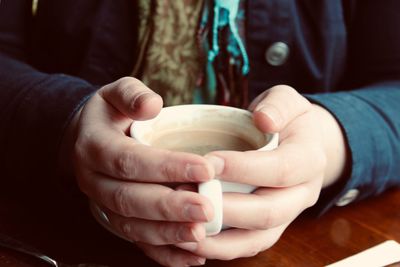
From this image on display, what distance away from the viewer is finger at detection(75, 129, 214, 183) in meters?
0.36

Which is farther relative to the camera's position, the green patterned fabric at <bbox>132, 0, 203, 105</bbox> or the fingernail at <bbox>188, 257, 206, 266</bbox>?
the green patterned fabric at <bbox>132, 0, 203, 105</bbox>

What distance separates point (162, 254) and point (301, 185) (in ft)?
0.42

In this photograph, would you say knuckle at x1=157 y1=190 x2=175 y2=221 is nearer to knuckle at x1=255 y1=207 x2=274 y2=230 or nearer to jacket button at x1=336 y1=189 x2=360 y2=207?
knuckle at x1=255 y1=207 x2=274 y2=230

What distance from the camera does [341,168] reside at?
0.56 meters

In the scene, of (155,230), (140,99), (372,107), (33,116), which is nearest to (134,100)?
(140,99)

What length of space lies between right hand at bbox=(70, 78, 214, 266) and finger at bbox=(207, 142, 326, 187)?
1.0 inches

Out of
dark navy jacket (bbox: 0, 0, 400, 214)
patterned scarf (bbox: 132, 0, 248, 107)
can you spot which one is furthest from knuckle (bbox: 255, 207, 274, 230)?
patterned scarf (bbox: 132, 0, 248, 107)

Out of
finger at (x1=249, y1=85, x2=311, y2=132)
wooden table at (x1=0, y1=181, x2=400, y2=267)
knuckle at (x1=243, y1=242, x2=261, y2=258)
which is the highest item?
finger at (x1=249, y1=85, x2=311, y2=132)

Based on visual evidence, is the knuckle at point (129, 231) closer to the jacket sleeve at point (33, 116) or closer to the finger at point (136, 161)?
the finger at point (136, 161)

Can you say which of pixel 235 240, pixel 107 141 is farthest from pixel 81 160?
pixel 235 240

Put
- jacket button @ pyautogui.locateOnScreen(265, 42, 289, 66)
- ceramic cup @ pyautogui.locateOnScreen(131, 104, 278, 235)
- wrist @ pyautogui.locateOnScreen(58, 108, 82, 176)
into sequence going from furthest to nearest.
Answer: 1. jacket button @ pyautogui.locateOnScreen(265, 42, 289, 66)
2. wrist @ pyautogui.locateOnScreen(58, 108, 82, 176)
3. ceramic cup @ pyautogui.locateOnScreen(131, 104, 278, 235)

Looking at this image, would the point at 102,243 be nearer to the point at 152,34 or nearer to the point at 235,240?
the point at 235,240

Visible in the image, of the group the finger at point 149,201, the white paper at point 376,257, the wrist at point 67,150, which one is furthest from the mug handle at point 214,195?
the wrist at point 67,150

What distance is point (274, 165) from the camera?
0.40m
